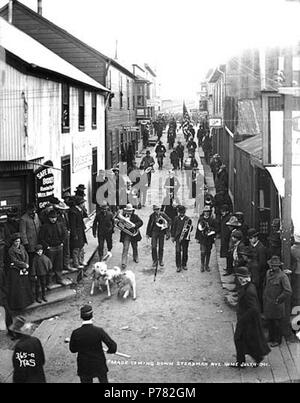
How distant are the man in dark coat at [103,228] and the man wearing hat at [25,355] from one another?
545cm

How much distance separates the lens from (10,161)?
11.0m

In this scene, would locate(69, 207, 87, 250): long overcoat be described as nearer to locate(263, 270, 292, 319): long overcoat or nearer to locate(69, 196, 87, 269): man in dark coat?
locate(69, 196, 87, 269): man in dark coat

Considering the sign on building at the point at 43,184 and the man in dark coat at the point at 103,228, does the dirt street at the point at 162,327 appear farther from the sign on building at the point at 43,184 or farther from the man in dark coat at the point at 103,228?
the sign on building at the point at 43,184

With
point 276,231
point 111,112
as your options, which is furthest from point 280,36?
point 111,112

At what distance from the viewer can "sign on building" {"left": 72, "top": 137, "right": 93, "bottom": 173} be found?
15433 mm

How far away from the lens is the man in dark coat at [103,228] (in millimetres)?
11969

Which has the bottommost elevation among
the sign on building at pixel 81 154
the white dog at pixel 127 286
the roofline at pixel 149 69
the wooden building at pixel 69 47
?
the white dog at pixel 127 286

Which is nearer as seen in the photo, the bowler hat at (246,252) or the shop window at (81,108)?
the bowler hat at (246,252)

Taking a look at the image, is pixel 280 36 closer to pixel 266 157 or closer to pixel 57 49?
pixel 266 157

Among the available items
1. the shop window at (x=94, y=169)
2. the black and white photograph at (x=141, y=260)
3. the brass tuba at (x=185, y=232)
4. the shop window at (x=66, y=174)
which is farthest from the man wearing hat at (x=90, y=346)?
the shop window at (x=94, y=169)

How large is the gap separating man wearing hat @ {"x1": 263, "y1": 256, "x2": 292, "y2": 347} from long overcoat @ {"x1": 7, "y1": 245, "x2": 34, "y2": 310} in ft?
13.4

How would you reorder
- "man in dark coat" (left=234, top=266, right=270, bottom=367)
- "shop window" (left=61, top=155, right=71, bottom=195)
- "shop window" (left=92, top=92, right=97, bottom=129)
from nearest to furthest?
"man in dark coat" (left=234, top=266, right=270, bottom=367) → "shop window" (left=61, top=155, right=71, bottom=195) → "shop window" (left=92, top=92, right=97, bottom=129)

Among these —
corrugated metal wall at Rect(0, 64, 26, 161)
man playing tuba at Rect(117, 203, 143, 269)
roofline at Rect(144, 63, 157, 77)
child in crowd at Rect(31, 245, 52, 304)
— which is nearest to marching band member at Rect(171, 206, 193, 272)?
man playing tuba at Rect(117, 203, 143, 269)

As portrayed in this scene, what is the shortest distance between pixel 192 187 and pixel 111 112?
6.33m
